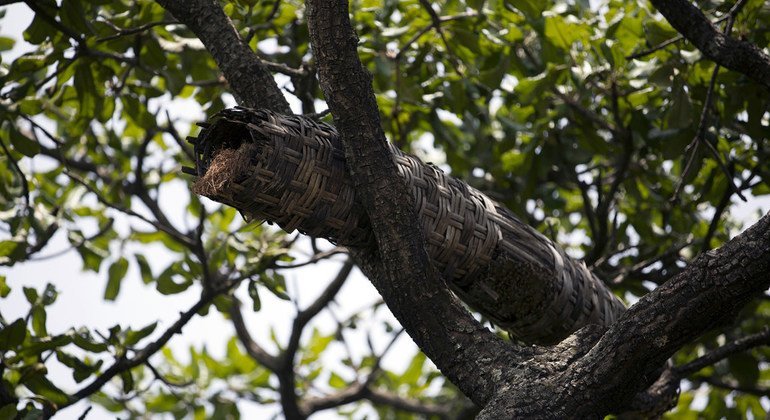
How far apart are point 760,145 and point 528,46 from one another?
680 millimetres

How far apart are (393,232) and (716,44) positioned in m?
0.67

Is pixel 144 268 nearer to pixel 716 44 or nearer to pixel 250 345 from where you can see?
pixel 250 345

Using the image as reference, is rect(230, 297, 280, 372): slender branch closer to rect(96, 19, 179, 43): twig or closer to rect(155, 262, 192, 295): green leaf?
rect(155, 262, 192, 295): green leaf

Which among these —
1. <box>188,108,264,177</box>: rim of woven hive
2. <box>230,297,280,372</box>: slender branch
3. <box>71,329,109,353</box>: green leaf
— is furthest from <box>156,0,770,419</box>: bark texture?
<box>230,297,280,372</box>: slender branch

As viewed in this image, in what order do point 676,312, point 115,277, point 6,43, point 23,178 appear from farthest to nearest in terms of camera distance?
1. point 115,277
2. point 6,43
3. point 23,178
4. point 676,312

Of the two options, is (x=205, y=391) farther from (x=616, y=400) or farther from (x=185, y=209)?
(x=616, y=400)

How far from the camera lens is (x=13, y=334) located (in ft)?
5.84

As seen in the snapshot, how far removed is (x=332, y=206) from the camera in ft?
4.25

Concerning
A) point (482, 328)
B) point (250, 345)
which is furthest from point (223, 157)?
point (250, 345)

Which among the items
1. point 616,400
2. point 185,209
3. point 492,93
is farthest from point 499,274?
point 185,209

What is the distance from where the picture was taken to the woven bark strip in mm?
1205

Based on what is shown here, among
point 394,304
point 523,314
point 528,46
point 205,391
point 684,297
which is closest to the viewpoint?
point 684,297

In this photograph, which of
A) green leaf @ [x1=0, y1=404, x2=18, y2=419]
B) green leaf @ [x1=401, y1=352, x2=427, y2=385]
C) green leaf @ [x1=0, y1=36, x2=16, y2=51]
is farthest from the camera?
green leaf @ [x1=401, y1=352, x2=427, y2=385]

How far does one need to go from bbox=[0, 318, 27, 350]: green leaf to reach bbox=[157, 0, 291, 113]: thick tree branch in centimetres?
68
